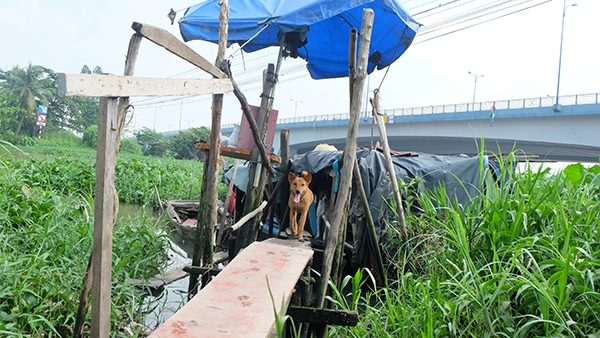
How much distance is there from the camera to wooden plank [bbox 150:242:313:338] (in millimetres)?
2043

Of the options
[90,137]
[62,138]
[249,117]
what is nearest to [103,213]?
[249,117]

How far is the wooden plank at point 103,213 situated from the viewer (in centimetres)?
189

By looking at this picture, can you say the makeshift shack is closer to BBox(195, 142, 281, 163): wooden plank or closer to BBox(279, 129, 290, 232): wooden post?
BBox(279, 129, 290, 232): wooden post

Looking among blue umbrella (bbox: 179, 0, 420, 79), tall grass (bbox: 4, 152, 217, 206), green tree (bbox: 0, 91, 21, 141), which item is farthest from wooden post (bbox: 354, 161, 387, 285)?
green tree (bbox: 0, 91, 21, 141)

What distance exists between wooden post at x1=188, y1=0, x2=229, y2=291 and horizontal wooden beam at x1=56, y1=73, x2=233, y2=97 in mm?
1110

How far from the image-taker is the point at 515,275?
2.63 metres

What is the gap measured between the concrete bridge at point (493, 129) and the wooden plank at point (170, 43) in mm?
10323

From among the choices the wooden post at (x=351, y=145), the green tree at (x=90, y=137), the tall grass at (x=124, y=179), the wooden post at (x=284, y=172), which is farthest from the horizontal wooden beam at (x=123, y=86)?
the green tree at (x=90, y=137)

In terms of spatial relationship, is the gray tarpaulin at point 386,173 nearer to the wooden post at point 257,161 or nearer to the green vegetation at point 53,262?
the wooden post at point 257,161

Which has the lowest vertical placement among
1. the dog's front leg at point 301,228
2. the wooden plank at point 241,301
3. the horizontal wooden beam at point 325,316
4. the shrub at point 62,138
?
the horizontal wooden beam at point 325,316

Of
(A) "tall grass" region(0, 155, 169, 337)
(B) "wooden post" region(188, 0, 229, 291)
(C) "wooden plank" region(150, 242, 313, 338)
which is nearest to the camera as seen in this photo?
(C) "wooden plank" region(150, 242, 313, 338)

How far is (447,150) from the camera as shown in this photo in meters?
24.3

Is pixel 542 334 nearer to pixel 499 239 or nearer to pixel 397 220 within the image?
pixel 499 239

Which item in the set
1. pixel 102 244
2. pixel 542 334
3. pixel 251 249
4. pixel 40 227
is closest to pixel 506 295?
pixel 542 334
